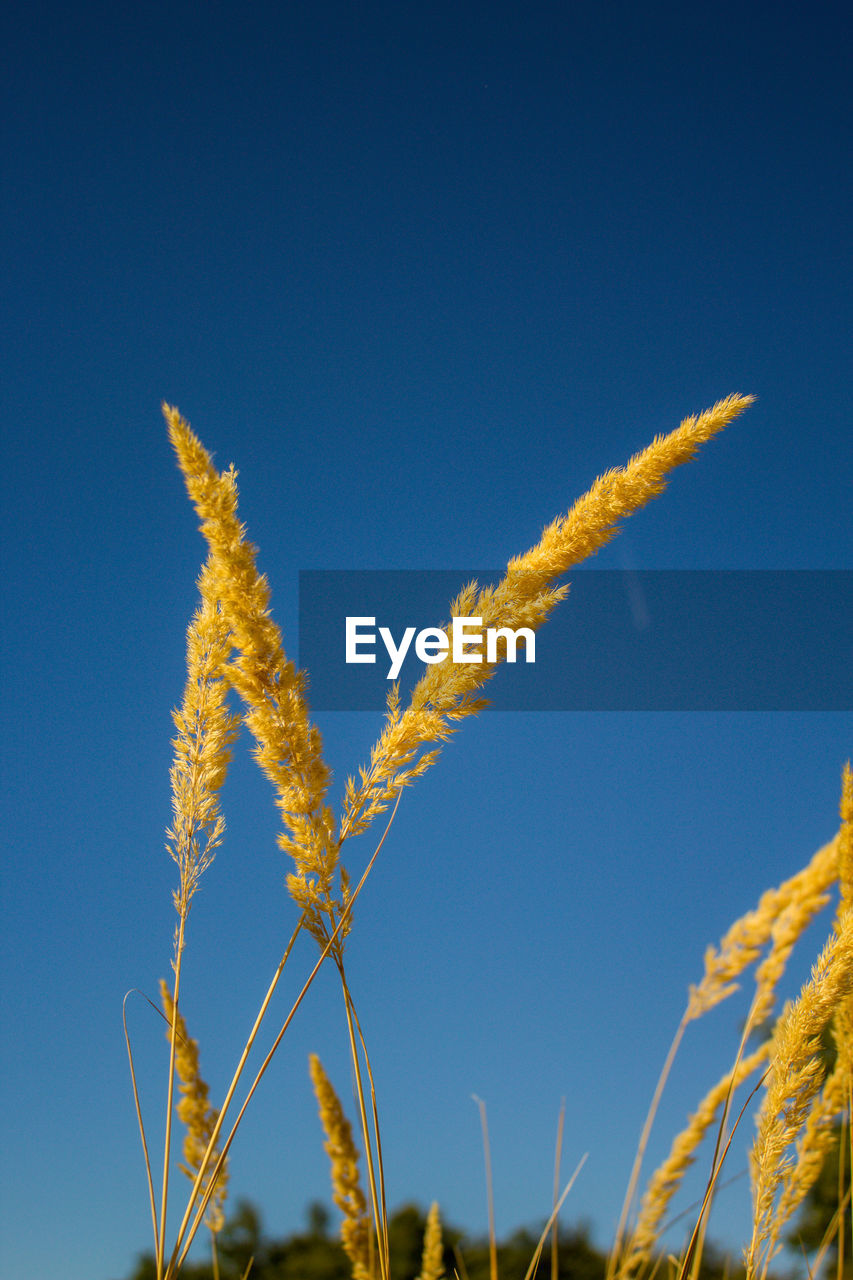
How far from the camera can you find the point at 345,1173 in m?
2.00

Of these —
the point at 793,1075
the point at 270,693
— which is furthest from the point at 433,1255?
the point at 270,693

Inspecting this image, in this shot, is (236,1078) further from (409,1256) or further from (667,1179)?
(409,1256)

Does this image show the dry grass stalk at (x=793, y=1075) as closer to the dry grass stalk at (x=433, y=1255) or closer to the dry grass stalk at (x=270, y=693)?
the dry grass stalk at (x=270, y=693)

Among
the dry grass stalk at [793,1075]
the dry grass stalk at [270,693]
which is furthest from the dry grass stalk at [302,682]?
the dry grass stalk at [793,1075]

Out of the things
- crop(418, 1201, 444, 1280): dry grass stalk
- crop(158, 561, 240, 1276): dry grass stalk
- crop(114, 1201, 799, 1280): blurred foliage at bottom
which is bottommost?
crop(114, 1201, 799, 1280): blurred foliage at bottom

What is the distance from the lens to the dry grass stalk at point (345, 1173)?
2000 mm

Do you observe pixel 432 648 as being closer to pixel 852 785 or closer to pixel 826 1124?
pixel 852 785

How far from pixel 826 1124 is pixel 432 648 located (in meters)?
1.42

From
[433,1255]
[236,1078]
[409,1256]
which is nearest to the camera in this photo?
[236,1078]

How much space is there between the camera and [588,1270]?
17.3 meters

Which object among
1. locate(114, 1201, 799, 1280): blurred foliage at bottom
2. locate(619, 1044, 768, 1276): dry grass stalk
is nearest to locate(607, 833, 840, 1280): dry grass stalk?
locate(619, 1044, 768, 1276): dry grass stalk

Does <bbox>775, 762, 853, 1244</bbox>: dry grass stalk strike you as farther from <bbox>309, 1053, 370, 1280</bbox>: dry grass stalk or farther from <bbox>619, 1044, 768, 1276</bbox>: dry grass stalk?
<bbox>309, 1053, 370, 1280</bbox>: dry grass stalk

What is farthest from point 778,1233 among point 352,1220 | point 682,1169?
point 352,1220

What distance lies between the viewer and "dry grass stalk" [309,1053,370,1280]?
2000mm
